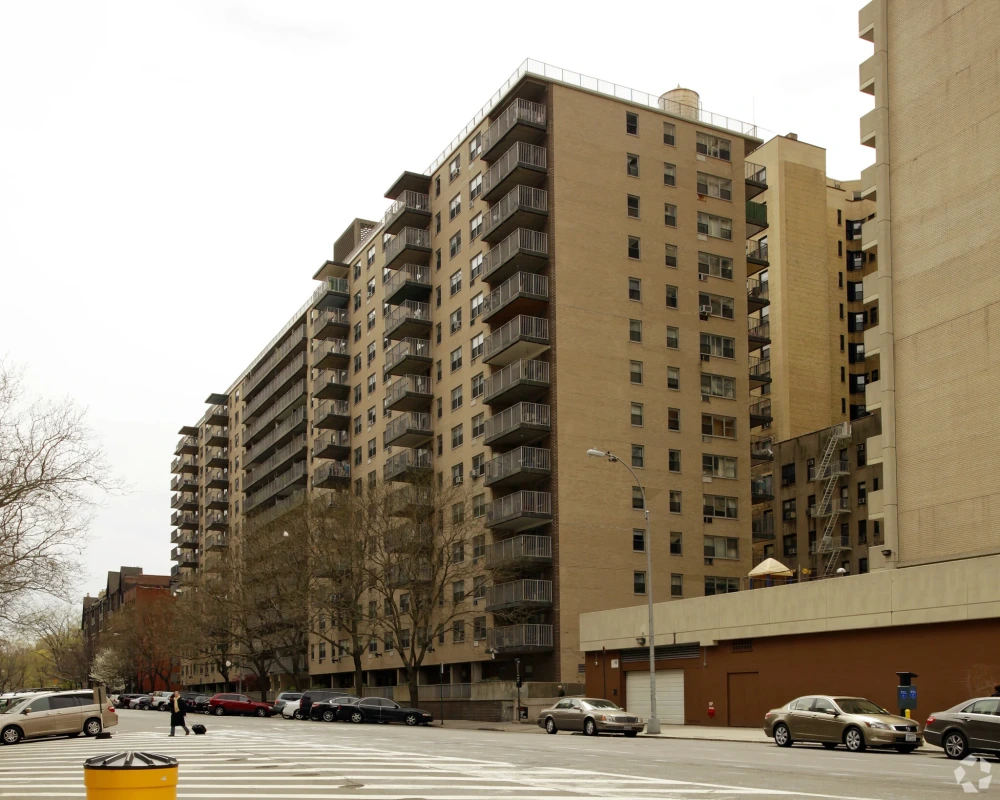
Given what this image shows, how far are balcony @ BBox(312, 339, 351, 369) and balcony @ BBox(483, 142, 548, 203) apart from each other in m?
29.2

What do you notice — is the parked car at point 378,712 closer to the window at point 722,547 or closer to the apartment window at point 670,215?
the window at point 722,547

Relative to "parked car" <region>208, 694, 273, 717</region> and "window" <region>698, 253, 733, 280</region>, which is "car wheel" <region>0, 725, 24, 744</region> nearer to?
"parked car" <region>208, 694, 273, 717</region>

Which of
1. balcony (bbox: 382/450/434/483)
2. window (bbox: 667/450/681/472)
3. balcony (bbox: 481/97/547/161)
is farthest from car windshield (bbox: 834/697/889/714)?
balcony (bbox: 481/97/547/161)

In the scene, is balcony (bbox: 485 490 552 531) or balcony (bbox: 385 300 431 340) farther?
balcony (bbox: 385 300 431 340)

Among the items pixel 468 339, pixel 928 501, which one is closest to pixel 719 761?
pixel 928 501

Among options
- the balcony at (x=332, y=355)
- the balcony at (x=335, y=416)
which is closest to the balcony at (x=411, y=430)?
the balcony at (x=335, y=416)

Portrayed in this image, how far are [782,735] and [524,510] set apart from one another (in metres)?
30.5

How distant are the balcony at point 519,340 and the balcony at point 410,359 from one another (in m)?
11.0

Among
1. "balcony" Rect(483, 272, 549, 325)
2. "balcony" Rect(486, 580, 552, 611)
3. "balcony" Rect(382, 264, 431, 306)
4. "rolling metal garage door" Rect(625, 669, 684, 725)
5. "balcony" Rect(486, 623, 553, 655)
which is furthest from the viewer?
"balcony" Rect(382, 264, 431, 306)

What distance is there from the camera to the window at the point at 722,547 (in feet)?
217

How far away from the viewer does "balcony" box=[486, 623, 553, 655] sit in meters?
59.8

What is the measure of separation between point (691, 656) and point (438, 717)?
21668 mm

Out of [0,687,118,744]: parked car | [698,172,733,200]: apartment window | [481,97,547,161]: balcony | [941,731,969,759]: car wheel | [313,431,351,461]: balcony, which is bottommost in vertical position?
[0,687,118,744]: parked car

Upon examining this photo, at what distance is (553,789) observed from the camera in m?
17.6
